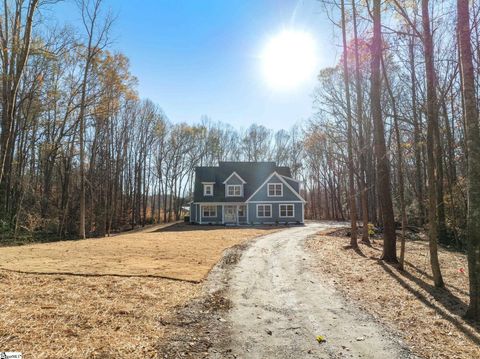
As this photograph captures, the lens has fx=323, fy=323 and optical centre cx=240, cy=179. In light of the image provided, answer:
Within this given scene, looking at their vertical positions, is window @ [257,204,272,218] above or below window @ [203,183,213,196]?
below

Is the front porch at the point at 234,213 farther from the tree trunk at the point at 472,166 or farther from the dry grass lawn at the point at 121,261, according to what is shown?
the tree trunk at the point at 472,166

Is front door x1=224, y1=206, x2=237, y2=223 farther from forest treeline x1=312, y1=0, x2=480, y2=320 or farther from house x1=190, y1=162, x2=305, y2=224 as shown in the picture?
forest treeline x1=312, y1=0, x2=480, y2=320

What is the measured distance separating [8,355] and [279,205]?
99.9ft

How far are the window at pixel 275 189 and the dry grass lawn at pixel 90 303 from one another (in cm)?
2310

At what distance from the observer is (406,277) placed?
28.6 feet

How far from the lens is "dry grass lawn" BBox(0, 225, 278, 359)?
408cm

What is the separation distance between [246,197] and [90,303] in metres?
29.4

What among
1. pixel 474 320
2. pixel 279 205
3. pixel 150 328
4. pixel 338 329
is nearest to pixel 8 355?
pixel 150 328

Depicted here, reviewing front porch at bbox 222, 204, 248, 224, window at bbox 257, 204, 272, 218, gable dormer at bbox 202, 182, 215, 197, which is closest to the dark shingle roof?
gable dormer at bbox 202, 182, 215, 197

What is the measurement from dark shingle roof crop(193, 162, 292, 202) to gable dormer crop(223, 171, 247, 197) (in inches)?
18.7

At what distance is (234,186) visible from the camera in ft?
116

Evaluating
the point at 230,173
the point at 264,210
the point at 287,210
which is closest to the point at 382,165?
the point at 287,210

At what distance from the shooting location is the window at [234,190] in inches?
1383

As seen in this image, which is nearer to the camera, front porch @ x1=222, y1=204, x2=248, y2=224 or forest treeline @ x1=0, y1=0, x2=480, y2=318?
forest treeline @ x1=0, y1=0, x2=480, y2=318
